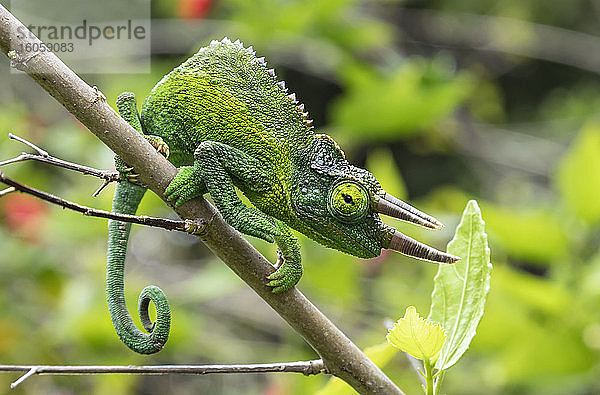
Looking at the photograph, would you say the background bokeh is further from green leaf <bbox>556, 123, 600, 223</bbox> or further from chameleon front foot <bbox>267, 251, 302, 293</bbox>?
chameleon front foot <bbox>267, 251, 302, 293</bbox>

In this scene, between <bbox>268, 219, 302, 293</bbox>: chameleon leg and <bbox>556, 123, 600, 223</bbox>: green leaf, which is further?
<bbox>556, 123, 600, 223</bbox>: green leaf

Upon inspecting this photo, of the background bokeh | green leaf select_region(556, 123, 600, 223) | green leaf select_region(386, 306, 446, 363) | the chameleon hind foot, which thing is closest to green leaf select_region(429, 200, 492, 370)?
green leaf select_region(386, 306, 446, 363)

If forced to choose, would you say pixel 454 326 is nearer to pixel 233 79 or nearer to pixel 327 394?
pixel 327 394

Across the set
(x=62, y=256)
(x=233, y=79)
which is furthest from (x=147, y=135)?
(x=62, y=256)

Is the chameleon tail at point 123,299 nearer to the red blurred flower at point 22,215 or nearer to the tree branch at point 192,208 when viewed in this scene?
the tree branch at point 192,208

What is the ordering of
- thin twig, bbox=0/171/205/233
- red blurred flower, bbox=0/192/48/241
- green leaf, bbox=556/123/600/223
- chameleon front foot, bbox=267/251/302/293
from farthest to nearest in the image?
red blurred flower, bbox=0/192/48/241 < green leaf, bbox=556/123/600/223 < chameleon front foot, bbox=267/251/302/293 < thin twig, bbox=0/171/205/233

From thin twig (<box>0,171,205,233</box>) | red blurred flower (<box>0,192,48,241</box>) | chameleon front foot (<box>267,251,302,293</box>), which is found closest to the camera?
thin twig (<box>0,171,205,233</box>)

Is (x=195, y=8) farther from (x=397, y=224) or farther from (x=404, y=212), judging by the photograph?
(x=404, y=212)
